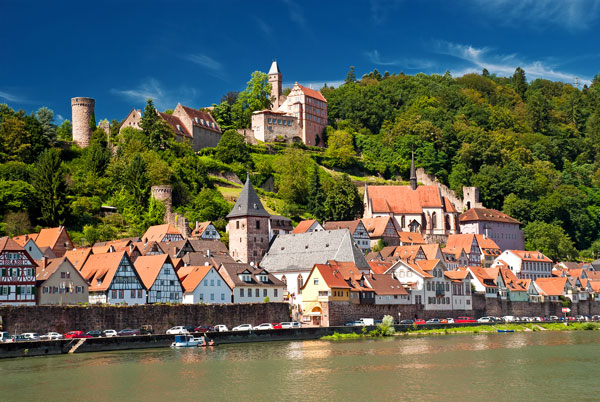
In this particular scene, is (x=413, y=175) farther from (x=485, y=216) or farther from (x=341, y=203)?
(x=341, y=203)

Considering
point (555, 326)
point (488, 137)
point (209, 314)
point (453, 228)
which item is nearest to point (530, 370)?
point (209, 314)

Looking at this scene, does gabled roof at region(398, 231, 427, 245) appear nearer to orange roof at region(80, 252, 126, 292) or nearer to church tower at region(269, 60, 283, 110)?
orange roof at region(80, 252, 126, 292)

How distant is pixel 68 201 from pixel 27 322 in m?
37.1

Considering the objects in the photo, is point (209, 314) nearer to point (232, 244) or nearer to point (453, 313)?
point (232, 244)

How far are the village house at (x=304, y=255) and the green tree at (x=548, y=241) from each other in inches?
1620

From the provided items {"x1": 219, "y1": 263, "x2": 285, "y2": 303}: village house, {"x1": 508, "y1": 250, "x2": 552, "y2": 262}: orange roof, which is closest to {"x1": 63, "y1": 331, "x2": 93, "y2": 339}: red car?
{"x1": 219, "y1": 263, "x2": 285, "y2": 303}: village house

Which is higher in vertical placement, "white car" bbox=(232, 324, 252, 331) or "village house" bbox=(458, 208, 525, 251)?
"village house" bbox=(458, 208, 525, 251)

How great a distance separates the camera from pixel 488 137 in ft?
438

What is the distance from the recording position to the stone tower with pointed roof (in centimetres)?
8238

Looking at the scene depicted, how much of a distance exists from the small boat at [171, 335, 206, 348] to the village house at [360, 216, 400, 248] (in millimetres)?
42788

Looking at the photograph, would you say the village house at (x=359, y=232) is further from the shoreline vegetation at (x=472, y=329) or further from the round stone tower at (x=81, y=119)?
the round stone tower at (x=81, y=119)

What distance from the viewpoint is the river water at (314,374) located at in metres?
37.7

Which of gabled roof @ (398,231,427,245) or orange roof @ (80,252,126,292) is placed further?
gabled roof @ (398,231,427,245)

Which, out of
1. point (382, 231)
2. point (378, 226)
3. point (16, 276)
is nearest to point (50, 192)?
point (16, 276)
